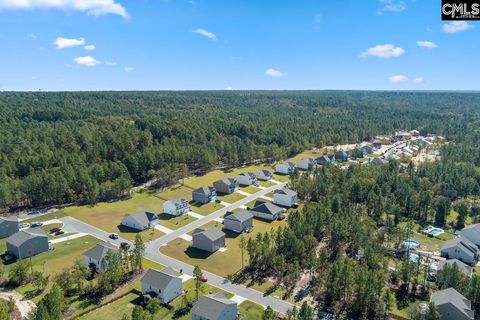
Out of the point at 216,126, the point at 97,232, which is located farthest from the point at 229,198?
the point at 216,126

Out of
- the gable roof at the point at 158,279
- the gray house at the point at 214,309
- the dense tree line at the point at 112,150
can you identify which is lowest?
the gray house at the point at 214,309

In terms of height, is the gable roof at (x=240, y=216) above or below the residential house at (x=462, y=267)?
above

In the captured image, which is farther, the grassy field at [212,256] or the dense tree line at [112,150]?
the dense tree line at [112,150]

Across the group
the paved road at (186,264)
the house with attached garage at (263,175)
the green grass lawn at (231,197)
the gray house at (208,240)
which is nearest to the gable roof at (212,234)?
the gray house at (208,240)

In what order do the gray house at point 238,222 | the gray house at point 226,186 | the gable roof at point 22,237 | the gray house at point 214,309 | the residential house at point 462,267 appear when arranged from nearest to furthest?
1. the gray house at point 214,309
2. the residential house at point 462,267
3. the gable roof at point 22,237
4. the gray house at point 238,222
5. the gray house at point 226,186

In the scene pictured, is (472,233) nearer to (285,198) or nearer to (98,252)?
(285,198)

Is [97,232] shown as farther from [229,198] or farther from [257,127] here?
[257,127]

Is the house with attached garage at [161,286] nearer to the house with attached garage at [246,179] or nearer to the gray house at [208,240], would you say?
the gray house at [208,240]

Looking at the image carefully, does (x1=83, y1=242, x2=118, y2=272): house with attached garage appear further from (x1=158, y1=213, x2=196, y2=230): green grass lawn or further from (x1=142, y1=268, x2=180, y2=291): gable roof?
(x1=158, y1=213, x2=196, y2=230): green grass lawn
